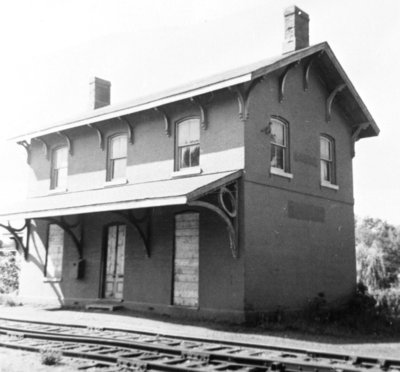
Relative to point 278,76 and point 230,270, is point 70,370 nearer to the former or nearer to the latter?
point 230,270

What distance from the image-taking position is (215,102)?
13.4m

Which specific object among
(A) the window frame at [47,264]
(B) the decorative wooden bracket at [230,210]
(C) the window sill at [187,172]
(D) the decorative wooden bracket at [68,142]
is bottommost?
(A) the window frame at [47,264]

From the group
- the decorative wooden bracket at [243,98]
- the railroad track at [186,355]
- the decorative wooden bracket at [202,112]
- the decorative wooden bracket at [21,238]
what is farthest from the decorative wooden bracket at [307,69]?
the decorative wooden bracket at [21,238]

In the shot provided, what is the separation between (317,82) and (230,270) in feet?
23.5

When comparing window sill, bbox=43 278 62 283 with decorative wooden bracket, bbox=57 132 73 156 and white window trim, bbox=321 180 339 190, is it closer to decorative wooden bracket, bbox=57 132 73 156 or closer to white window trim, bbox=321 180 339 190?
decorative wooden bracket, bbox=57 132 73 156

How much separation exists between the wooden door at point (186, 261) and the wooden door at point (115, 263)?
232 cm

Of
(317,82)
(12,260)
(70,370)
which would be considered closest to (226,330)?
(70,370)

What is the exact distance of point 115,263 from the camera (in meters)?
15.5

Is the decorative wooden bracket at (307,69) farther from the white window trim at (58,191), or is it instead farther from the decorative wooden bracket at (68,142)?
the white window trim at (58,191)

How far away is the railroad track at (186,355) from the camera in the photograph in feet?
22.9

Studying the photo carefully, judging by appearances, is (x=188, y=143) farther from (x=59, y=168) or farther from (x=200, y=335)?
(x=59, y=168)

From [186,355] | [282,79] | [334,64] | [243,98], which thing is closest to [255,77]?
[243,98]

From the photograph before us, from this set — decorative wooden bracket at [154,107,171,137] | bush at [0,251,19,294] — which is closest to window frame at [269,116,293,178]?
decorative wooden bracket at [154,107,171,137]

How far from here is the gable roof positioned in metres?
12.6
